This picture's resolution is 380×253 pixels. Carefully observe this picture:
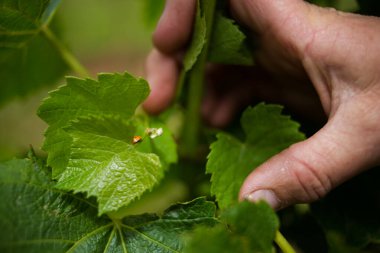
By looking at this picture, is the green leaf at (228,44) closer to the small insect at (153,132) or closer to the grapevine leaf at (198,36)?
the grapevine leaf at (198,36)

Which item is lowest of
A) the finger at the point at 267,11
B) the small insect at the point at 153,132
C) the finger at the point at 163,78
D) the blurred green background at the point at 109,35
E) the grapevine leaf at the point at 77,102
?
the blurred green background at the point at 109,35

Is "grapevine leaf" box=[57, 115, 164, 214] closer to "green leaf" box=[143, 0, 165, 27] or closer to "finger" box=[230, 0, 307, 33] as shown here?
"finger" box=[230, 0, 307, 33]

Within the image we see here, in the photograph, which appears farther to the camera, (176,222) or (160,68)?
(160,68)

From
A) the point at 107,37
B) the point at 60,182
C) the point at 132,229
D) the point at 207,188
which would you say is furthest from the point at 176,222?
the point at 107,37

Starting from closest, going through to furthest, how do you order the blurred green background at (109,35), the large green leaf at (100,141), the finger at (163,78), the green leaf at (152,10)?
the large green leaf at (100,141) < the finger at (163,78) < the green leaf at (152,10) < the blurred green background at (109,35)

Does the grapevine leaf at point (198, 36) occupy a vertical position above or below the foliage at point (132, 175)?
above

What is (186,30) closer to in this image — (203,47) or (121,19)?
(203,47)

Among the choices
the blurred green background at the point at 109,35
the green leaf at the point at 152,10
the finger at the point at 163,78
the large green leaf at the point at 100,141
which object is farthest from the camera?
the blurred green background at the point at 109,35

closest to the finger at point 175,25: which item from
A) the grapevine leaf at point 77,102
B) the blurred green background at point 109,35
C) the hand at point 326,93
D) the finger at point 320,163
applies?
the hand at point 326,93
